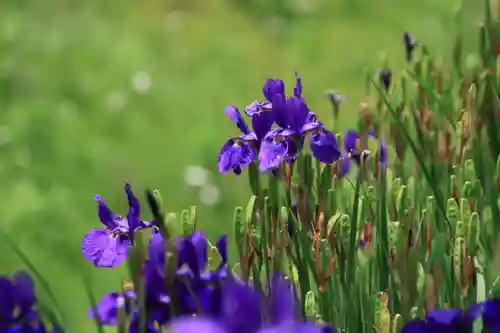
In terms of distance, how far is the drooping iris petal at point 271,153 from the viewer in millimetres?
1836

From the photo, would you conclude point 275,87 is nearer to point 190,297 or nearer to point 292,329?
point 190,297

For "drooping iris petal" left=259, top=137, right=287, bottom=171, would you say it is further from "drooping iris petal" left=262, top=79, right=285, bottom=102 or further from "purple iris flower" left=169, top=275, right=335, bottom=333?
"purple iris flower" left=169, top=275, right=335, bottom=333

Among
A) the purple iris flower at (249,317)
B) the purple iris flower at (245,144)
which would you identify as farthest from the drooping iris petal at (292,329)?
the purple iris flower at (245,144)

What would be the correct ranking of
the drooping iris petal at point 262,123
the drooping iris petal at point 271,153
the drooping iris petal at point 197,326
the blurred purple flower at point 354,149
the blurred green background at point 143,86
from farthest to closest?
the blurred green background at point 143,86, the blurred purple flower at point 354,149, the drooping iris petal at point 262,123, the drooping iris petal at point 271,153, the drooping iris petal at point 197,326

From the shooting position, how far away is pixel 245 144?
2.05m

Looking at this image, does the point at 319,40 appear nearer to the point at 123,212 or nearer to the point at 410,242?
the point at 123,212

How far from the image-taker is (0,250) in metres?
4.19

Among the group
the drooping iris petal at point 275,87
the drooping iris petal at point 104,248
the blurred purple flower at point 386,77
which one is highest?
the blurred purple flower at point 386,77

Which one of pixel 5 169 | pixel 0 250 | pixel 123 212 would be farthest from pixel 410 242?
pixel 5 169

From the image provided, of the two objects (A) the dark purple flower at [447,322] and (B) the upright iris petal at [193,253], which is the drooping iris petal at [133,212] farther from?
(A) the dark purple flower at [447,322]

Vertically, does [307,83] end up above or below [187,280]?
above

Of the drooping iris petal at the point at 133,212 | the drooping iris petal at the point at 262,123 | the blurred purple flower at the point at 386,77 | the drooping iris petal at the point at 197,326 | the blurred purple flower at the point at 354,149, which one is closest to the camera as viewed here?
the drooping iris petal at the point at 197,326

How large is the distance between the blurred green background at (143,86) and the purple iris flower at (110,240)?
2008 millimetres

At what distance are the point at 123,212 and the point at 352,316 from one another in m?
2.42
